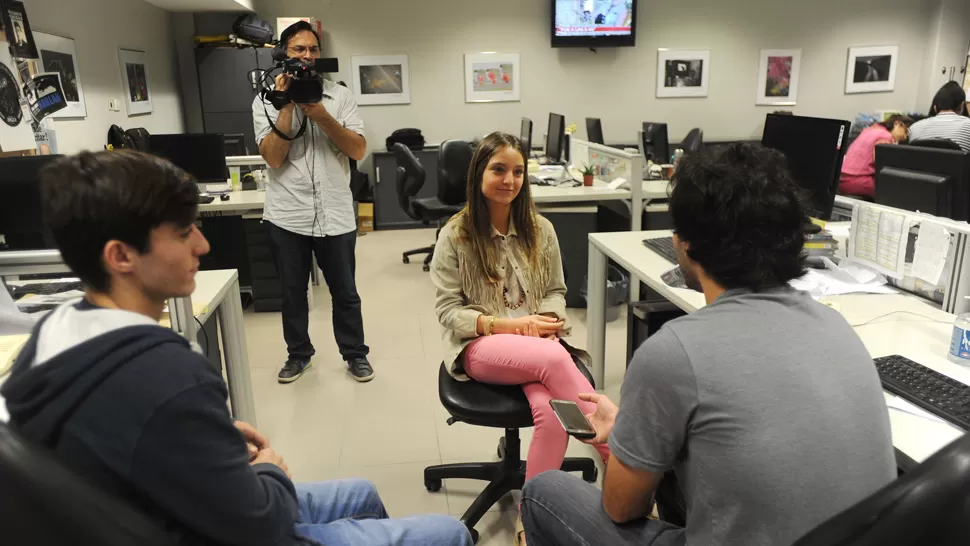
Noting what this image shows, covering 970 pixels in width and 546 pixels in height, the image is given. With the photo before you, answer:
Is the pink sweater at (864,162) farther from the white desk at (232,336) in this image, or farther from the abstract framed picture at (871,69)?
the white desk at (232,336)

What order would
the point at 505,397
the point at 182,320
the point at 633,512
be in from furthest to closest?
the point at 505,397
the point at 182,320
the point at 633,512

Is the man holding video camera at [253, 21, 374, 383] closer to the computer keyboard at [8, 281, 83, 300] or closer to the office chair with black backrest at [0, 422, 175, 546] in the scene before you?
the computer keyboard at [8, 281, 83, 300]

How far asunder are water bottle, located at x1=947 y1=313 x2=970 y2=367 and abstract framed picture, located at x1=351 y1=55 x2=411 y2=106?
586 cm

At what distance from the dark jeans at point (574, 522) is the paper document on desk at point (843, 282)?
3.40 ft

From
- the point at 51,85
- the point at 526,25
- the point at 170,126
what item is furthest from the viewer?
Result: the point at 526,25

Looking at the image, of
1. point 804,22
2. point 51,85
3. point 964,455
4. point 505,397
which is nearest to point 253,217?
point 51,85

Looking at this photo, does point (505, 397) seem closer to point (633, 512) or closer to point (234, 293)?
point (633, 512)

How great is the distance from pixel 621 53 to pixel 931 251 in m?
5.56

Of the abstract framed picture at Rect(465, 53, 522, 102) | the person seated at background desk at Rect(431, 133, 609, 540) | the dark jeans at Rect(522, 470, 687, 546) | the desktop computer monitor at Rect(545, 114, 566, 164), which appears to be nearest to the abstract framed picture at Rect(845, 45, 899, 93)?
the abstract framed picture at Rect(465, 53, 522, 102)

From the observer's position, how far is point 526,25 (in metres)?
6.68

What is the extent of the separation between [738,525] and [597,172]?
3605 millimetres

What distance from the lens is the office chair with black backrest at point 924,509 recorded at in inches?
23.5

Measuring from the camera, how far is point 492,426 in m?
1.73

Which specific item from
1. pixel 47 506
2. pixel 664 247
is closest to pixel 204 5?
pixel 664 247
